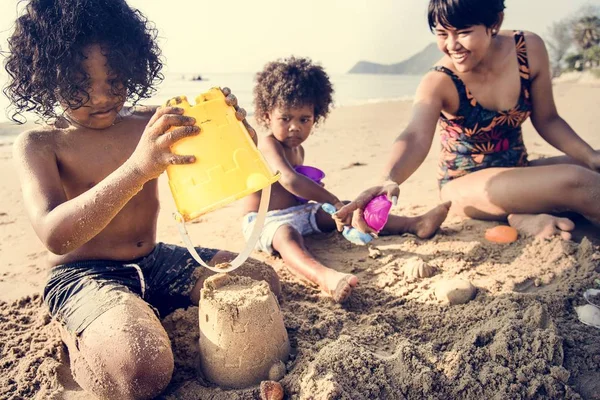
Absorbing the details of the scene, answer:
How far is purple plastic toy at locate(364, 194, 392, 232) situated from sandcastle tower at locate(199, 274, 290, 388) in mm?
704

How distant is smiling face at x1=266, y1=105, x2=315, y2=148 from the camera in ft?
10.4

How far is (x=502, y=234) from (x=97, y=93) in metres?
2.14

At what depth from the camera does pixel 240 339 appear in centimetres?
161

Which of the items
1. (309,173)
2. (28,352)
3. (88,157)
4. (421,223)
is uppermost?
(88,157)

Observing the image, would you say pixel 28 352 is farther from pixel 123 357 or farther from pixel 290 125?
pixel 290 125

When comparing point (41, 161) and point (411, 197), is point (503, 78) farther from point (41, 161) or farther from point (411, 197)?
point (41, 161)

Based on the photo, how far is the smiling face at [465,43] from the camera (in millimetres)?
2617

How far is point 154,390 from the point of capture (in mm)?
1568

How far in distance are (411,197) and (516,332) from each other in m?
2.12

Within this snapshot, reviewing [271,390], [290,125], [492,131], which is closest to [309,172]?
[290,125]

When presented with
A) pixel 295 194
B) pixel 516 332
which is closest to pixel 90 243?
pixel 295 194

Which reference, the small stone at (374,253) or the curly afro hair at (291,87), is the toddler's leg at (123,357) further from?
the curly afro hair at (291,87)

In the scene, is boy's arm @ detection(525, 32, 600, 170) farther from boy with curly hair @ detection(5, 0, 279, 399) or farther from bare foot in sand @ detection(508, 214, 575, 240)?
boy with curly hair @ detection(5, 0, 279, 399)

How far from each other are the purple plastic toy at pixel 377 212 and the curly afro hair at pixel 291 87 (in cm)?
123
